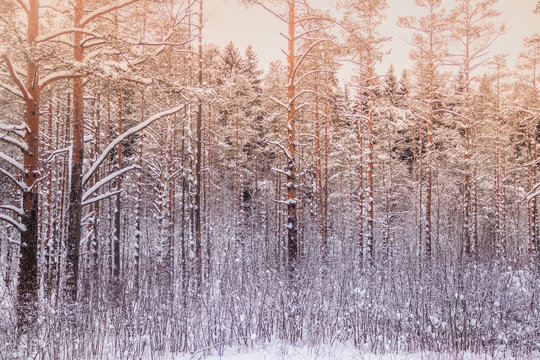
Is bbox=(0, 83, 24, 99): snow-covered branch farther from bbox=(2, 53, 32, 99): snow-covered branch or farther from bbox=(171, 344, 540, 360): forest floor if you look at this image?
bbox=(171, 344, 540, 360): forest floor

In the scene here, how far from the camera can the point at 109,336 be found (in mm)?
7066

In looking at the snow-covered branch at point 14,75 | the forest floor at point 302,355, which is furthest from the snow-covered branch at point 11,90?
the forest floor at point 302,355

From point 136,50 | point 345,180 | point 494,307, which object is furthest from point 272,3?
point 345,180

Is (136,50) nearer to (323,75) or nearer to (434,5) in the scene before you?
(323,75)

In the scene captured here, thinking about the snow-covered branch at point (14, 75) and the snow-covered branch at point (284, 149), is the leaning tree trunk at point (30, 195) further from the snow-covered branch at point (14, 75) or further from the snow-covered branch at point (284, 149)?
the snow-covered branch at point (284, 149)

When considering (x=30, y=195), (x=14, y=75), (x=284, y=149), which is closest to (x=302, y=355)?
(x=284, y=149)

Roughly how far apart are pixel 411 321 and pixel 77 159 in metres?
8.73

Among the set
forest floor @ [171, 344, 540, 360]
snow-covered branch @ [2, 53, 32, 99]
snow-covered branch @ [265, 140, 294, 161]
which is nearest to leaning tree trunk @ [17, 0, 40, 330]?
snow-covered branch @ [2, 53, 32, 99]

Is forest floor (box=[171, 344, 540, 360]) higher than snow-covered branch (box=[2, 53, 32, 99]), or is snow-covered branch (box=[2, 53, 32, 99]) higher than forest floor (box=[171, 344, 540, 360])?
snow-covered branch (box=[2, 53, 32, 99])

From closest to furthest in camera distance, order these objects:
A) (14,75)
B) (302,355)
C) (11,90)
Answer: (14,75) < (11,90) < (302,355)

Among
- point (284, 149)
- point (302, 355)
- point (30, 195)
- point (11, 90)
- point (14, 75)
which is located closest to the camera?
point (14, 75)

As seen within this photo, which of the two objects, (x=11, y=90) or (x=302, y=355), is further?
(x=302, y=355)

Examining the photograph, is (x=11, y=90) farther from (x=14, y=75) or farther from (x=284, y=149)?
(x=284, y=149)

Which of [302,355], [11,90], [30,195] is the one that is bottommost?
[302,355]
